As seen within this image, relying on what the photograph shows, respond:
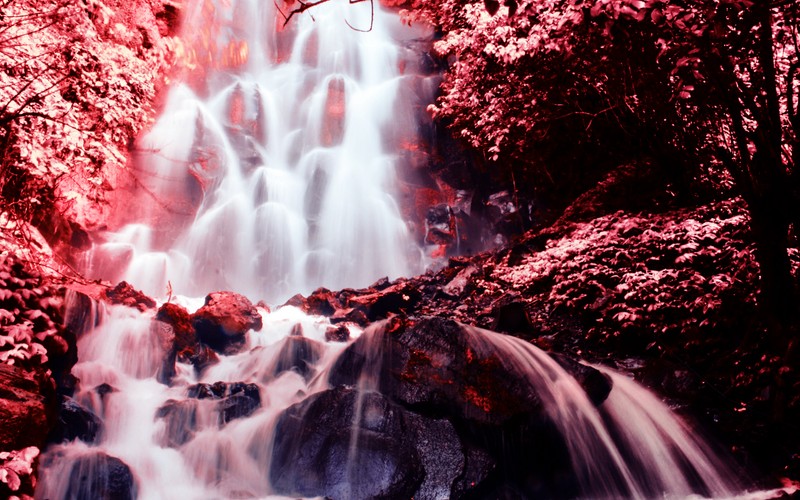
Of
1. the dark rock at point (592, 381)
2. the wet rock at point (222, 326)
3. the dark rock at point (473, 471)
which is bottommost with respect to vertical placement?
the dark rock at point (473, 471)

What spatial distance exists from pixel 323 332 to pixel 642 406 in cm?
645

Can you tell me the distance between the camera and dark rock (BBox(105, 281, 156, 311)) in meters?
10.0

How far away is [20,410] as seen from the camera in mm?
3908

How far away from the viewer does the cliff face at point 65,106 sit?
5863 millimetres

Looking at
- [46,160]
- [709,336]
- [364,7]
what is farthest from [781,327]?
[364,7]

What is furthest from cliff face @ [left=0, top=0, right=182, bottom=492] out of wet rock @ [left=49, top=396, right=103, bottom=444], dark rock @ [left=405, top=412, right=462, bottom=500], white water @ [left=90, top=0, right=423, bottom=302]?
dark rock @ [left=405, top=412, right=462, bottom=500]

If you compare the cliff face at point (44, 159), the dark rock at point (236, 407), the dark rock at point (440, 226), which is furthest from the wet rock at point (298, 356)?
the dark rock at point (440, 226)

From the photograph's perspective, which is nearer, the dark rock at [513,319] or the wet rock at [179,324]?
the dark rock at [513,319]

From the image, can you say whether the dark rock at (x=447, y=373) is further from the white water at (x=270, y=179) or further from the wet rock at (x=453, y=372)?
the white water at (x=270, y=179)

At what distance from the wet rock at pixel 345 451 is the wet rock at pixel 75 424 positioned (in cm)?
249

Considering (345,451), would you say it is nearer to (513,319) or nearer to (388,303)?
(513,319)

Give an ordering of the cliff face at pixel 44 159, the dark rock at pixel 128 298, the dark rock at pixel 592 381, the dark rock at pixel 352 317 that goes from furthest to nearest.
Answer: the dark rock at pixel 352 317
the dark rock at pixel 128 298
the dark rock at pixel 592 381
the cliff face at pixel 44 159

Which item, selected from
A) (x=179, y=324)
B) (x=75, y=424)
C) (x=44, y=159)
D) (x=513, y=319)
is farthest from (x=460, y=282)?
(x=44, y=159)

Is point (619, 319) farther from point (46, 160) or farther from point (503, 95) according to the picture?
point (46, 160)
